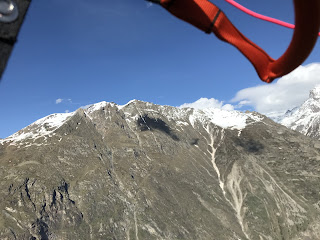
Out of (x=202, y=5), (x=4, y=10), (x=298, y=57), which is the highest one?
(x=4, y=10)

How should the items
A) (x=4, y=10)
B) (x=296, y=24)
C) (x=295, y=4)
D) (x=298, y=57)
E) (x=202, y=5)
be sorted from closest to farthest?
(x=4, y=10)
(x=295, y=4)
(x=296, y=24)
(x=298, y=57)
(x=202, y=5)

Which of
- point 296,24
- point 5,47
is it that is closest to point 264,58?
point 296,24

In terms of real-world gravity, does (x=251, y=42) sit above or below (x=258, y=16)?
below

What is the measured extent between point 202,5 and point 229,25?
0.64 metres

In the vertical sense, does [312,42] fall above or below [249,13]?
below

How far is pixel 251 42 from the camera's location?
488 centimetres

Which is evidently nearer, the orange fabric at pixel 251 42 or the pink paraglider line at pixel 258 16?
the orange fabric at pixel 251 42

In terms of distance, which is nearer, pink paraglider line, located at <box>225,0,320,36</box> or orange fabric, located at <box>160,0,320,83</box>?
orange fabric, located at <box>160,0,320,83</box>

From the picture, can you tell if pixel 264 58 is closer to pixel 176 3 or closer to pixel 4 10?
pixel 176 3

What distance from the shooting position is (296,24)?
148 inches

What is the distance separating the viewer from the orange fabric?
3631 millimetres

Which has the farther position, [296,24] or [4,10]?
[296,24]

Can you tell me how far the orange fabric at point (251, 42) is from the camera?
143 inches

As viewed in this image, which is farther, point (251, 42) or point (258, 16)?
point (258, 16)
